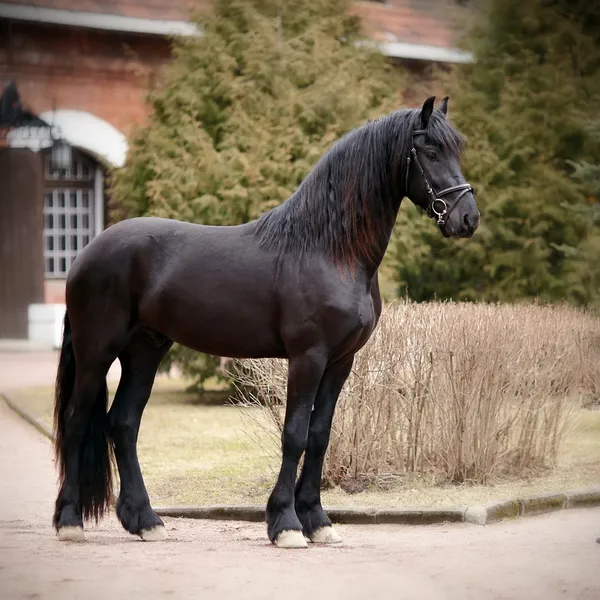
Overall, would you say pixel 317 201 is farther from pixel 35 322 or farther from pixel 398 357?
pixel 35 322

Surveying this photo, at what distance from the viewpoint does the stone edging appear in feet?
23.5

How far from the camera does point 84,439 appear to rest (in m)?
6.70

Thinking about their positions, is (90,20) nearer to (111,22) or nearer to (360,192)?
(111,22)

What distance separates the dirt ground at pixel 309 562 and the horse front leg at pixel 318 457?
0.21 metres

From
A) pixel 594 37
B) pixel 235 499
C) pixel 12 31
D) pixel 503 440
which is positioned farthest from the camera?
pixel 12 31

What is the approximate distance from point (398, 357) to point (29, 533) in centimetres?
287

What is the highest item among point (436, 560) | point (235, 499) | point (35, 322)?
point (436, 560)

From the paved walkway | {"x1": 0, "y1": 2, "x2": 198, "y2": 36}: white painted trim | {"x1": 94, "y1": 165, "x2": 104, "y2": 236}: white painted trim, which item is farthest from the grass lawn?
{"x1": 0, "y1": 2, "x2": 198, "y2": 36}: white painted trim

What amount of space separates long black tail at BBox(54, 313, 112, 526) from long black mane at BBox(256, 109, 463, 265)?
4.62ft

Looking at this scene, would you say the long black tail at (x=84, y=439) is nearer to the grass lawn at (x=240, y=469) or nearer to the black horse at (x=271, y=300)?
the black horse at (x=271, y=300)

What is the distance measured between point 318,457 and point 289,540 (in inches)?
20.7

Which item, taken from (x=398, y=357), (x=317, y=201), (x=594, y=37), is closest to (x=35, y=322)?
(x=594, y=37)

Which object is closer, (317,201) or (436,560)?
(436,560)

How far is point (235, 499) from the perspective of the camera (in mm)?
7875
